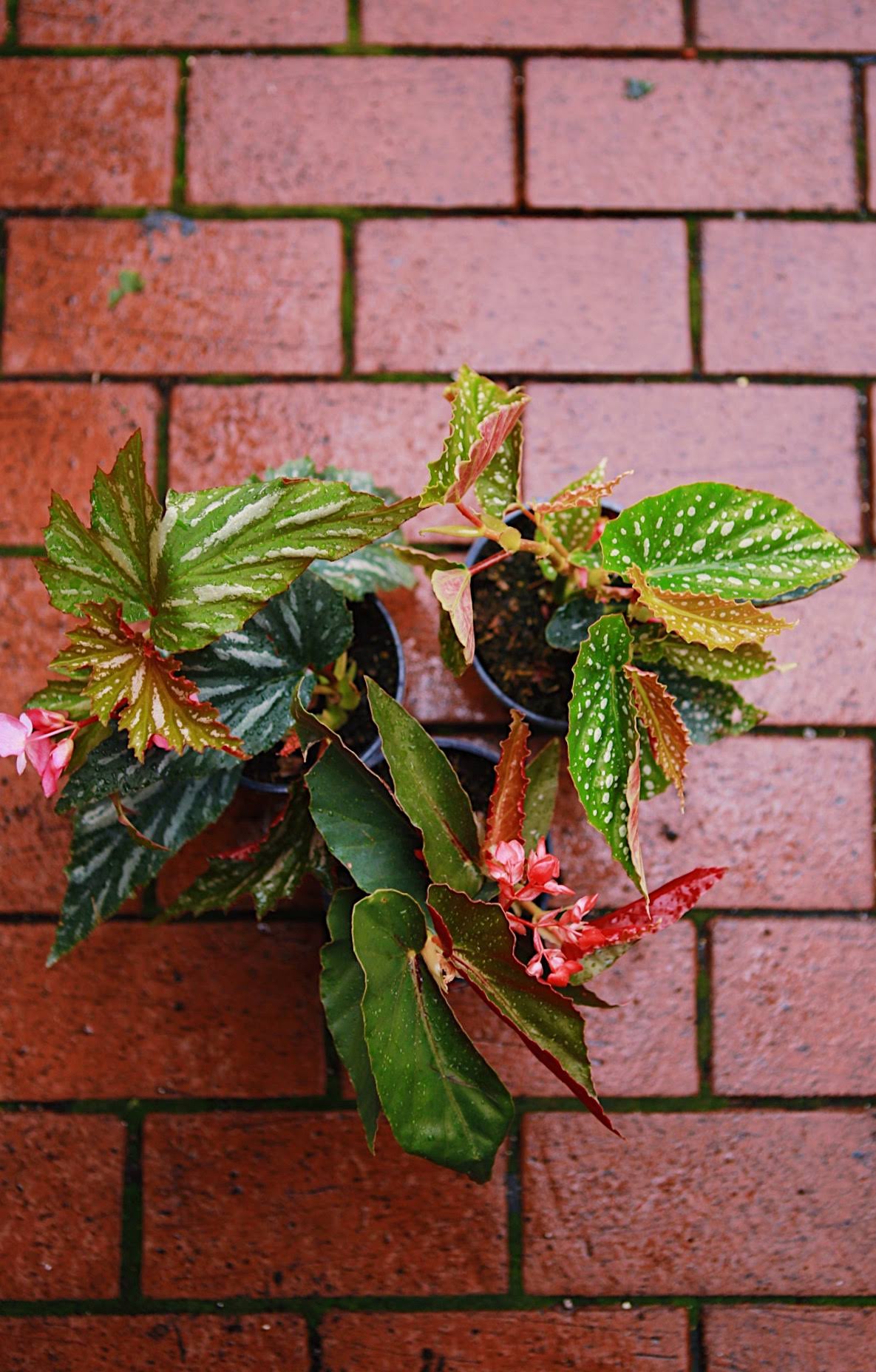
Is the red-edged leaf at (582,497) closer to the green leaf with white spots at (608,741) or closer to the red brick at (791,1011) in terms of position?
the green leaf with white spots at (608,741)

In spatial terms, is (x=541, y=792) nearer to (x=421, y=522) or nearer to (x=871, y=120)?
(x=421, y=522)

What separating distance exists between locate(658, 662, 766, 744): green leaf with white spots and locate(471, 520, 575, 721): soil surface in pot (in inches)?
4.7

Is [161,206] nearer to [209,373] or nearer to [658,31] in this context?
[209,373]

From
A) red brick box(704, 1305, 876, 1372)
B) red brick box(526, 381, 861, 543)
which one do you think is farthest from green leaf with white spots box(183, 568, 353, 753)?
red brick box(704, 1305, 876, 1372)

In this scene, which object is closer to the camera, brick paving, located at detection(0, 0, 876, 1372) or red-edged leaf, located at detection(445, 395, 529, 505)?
red-edged leaf, located at detection(445, 395, 529, 505)

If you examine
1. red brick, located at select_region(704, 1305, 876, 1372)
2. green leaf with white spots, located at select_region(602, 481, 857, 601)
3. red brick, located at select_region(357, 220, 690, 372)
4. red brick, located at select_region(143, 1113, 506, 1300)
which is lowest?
red brick, located at select_region(704, 1305, 876, 1372)

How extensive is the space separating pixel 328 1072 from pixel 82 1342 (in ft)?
0.96

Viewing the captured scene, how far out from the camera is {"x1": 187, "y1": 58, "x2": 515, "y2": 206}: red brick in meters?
0.92

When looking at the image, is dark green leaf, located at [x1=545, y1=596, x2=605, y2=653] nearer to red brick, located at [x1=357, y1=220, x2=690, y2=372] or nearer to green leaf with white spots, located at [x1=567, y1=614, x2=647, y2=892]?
green leaf with white spots, located at [x1=567, y1=614, x2=647, y2=892]

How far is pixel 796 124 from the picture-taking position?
936 millimetres

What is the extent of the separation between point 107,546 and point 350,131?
22.9 inches

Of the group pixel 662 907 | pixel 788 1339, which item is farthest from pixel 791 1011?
pixel 662 907

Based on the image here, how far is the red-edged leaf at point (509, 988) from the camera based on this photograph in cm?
52

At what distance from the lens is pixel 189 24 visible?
3.05 ft
